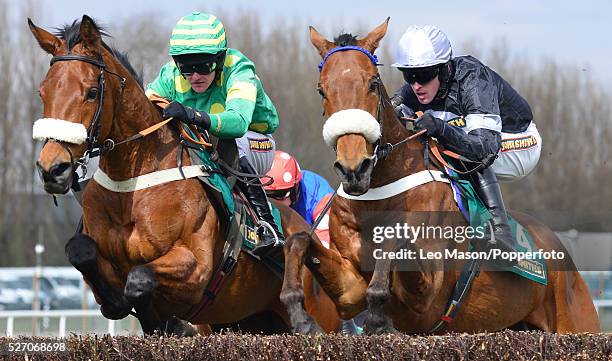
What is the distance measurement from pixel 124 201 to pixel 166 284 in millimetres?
541

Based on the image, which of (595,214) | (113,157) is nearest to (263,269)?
(113,157)

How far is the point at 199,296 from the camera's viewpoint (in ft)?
18.8

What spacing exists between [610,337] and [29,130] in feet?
79.4

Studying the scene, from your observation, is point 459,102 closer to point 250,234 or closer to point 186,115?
point 250,234

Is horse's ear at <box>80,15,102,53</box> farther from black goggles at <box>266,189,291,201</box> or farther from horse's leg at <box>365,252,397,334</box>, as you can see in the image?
black goggles at <box>266,189,291,201</box>

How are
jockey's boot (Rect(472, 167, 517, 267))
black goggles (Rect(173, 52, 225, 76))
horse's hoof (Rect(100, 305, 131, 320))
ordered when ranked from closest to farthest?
horse's hoof (Rect(100, 305, 131, 320)) < black goggles (Rect(173, 52, 225, 76)) < jockey's boot (Rect(472, 167, 517, 267))

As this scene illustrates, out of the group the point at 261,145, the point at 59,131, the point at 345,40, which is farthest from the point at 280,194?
the point at 59,131

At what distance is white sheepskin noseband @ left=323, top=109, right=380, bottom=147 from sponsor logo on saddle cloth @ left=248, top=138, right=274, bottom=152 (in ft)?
4.97

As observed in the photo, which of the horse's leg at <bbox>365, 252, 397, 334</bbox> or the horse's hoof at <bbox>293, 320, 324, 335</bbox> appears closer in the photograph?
the horse's hoof at <bbox>293, 320, 324, 335</bbox>

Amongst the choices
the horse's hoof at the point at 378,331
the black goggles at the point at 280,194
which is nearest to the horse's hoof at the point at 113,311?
the horse's hoof at the point at 378,331

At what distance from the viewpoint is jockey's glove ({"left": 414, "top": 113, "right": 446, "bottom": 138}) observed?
598 centimetres

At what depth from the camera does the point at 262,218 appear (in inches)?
253

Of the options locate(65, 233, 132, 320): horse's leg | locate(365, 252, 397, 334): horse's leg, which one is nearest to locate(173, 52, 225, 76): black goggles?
locate(65, 233, 132, 320): horse's leg

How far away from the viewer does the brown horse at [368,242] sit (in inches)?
207
